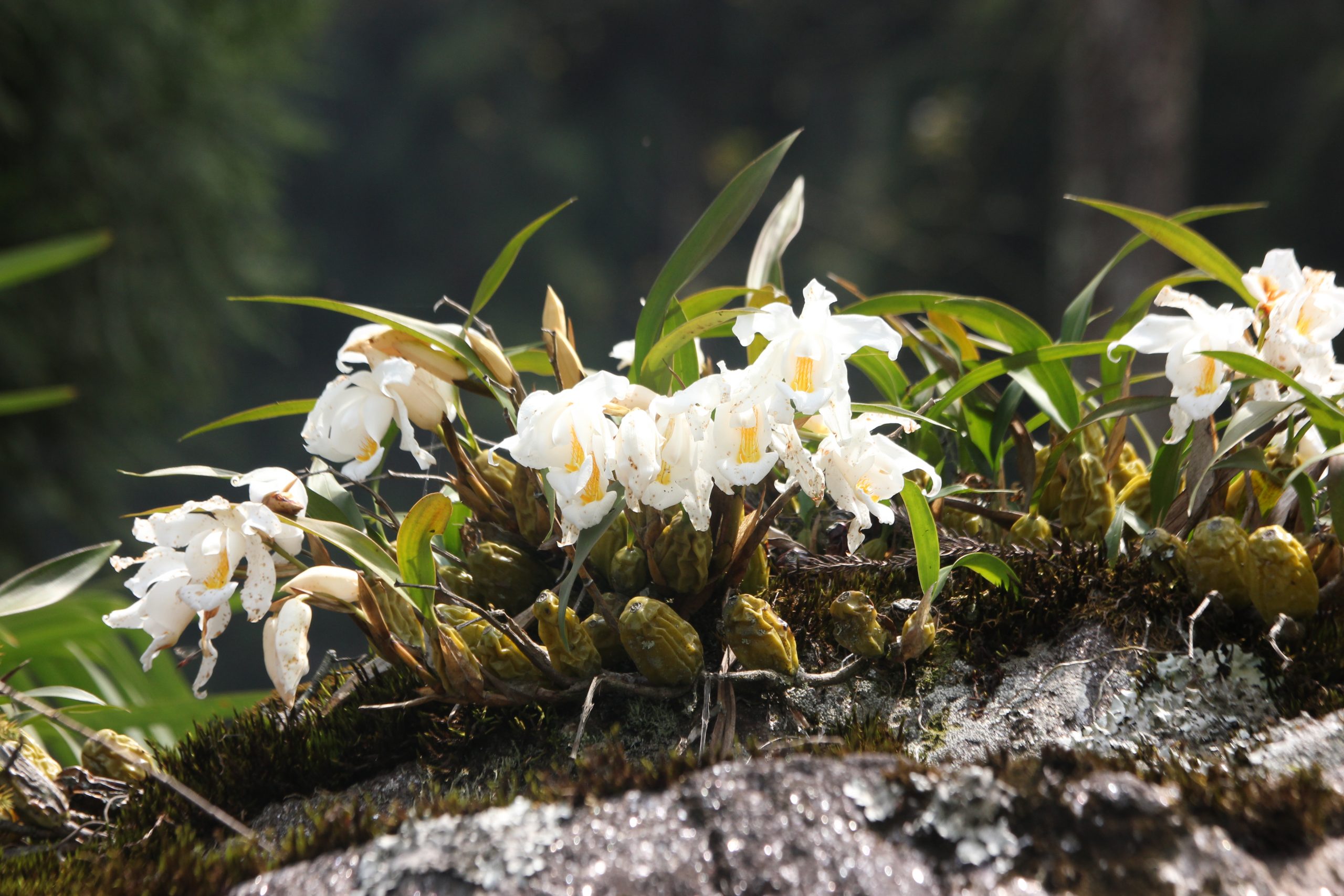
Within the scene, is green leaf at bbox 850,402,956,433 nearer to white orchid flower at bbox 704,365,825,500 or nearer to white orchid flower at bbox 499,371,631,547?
white orchid flower at bbox 704,365,825,500

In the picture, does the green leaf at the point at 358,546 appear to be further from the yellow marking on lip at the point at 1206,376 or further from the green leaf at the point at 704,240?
the yellow marking on lip at the point at 1206,376

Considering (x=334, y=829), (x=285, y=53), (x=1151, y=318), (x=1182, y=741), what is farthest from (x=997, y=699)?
(x=285, y=53)

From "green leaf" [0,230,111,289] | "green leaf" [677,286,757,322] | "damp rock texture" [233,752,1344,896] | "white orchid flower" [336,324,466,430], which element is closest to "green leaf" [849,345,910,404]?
"green leaf" [677,286,757,322]

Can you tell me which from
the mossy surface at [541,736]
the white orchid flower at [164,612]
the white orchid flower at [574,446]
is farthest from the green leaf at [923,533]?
the white orchid flower at [164,612]

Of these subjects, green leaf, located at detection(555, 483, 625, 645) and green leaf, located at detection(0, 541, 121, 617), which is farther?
green leaf, located at detection(0, 541, 121, 617)

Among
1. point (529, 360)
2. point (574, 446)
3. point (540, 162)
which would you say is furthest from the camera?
point (540, 162)

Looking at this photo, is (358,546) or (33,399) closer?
(33,399)

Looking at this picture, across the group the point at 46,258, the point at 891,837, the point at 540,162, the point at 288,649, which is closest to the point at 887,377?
the point at 891,837

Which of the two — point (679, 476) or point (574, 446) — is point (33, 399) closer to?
point (574, 446)
